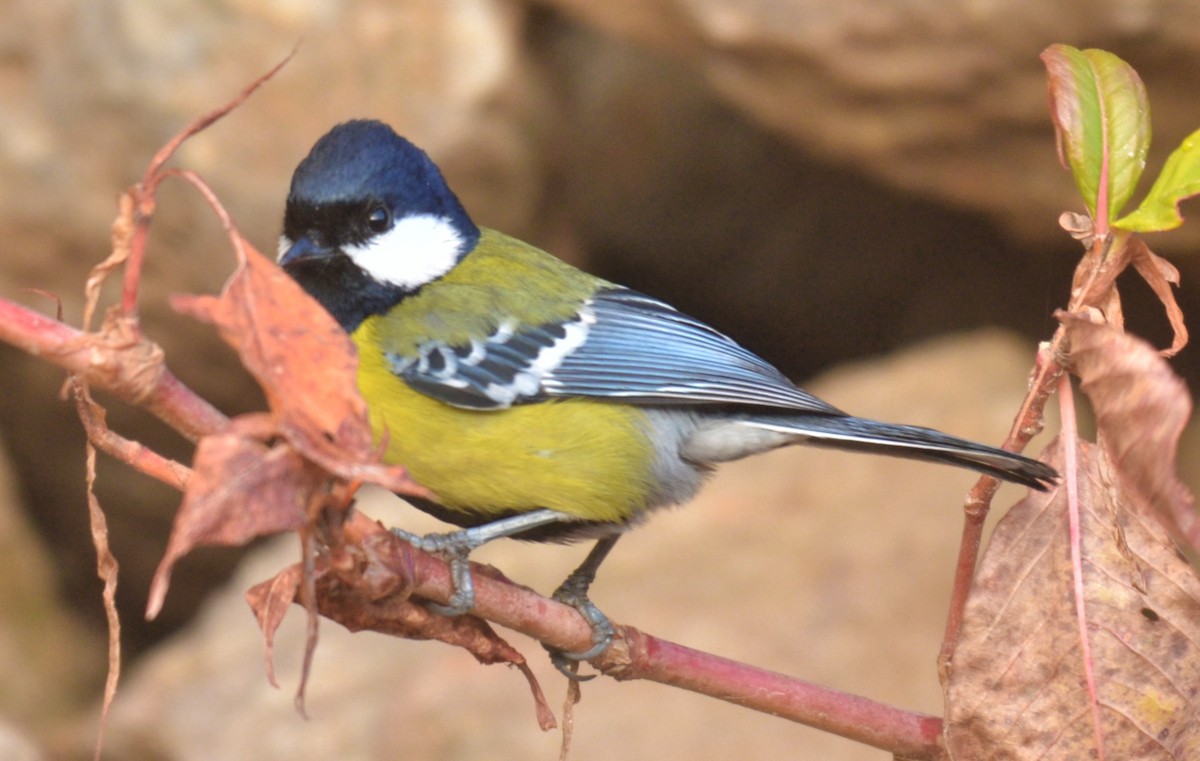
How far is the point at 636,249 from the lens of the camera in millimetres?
4922

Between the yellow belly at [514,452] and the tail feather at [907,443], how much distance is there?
0.75ft

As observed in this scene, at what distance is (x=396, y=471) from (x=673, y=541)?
3.19m

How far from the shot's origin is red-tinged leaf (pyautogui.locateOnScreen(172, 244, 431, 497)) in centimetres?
94

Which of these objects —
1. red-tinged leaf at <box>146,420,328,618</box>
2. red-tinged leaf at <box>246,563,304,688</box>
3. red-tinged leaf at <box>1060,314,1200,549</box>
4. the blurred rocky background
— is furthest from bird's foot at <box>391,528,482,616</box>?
the blurred rocky background

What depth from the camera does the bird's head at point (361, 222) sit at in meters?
2.05

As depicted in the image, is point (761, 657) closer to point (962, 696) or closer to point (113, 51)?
point (962, 696)

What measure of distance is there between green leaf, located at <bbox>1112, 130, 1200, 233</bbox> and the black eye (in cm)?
120

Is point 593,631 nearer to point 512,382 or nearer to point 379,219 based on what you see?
point 512,382

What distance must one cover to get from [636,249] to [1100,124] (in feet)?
11.9

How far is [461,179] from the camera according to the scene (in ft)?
14.3

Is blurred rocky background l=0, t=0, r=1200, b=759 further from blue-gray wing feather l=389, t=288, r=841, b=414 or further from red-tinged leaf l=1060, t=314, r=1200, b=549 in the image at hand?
red-tinged leaf l=1060, t=314, r=1200, b=549

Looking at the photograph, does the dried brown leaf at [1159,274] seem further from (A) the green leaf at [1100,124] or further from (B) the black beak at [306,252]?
(B) the black beak at [306,252]

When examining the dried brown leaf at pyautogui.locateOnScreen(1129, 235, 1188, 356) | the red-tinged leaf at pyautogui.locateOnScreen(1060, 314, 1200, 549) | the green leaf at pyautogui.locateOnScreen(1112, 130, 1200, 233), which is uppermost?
the green leaf at pyautogui.locateOnScreen(1112, 130, 1200, 233)

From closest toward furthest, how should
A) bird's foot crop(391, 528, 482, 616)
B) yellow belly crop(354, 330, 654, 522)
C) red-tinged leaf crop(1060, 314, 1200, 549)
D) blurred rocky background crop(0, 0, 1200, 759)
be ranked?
red-tinged leaf crop(1060, 314, 1200, 549) → bird's foot crop(391, 528, 482, 616) → yellow belly crop(354, 330, 654, 522) → blurred rocky background crop(0, 0, 1200, 759)
